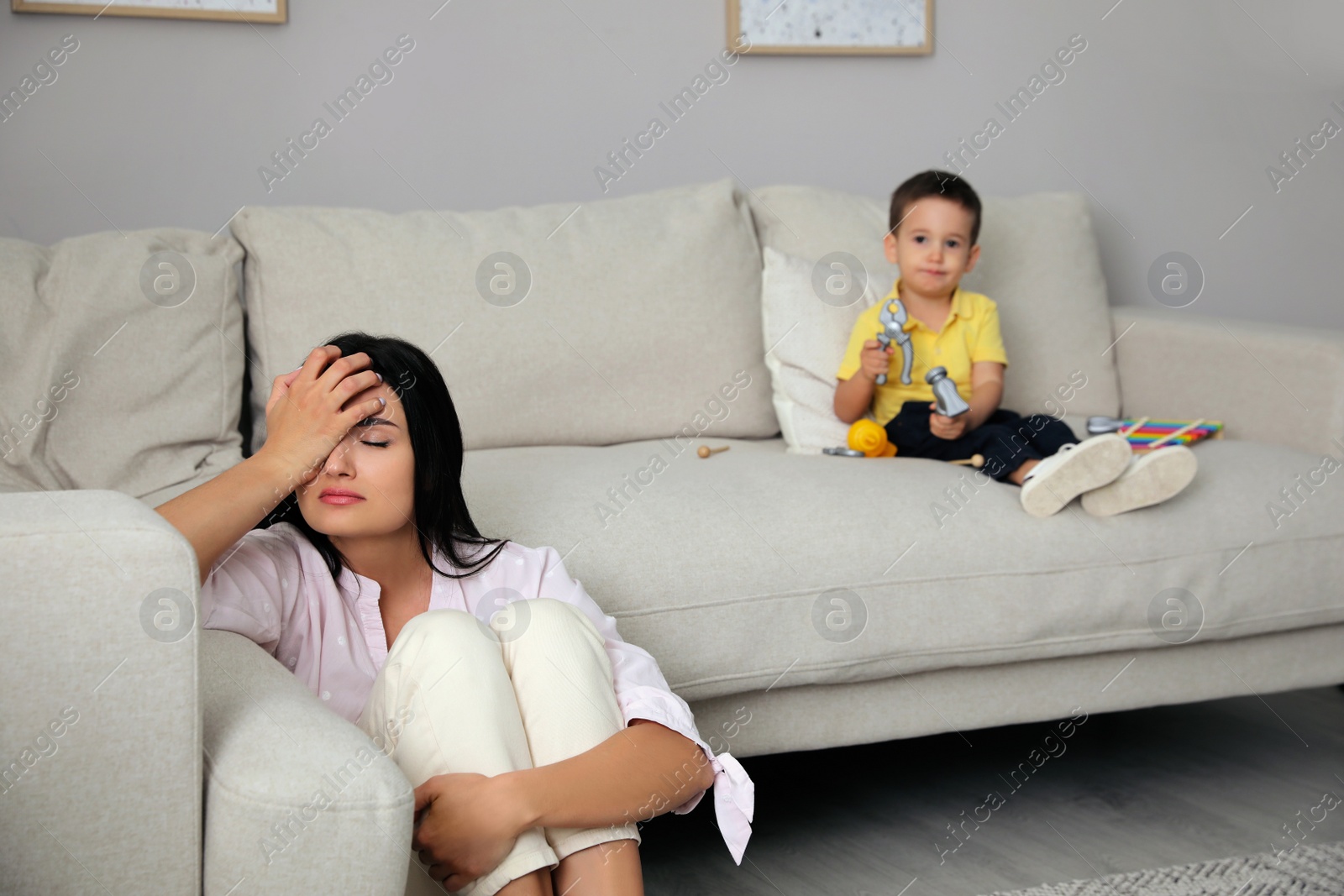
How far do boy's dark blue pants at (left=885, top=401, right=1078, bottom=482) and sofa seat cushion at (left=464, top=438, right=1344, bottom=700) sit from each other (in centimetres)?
10

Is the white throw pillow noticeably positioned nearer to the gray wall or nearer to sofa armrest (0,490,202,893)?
the gray wall

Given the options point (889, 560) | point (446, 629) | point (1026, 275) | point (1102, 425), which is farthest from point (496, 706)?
point (1026, 275)

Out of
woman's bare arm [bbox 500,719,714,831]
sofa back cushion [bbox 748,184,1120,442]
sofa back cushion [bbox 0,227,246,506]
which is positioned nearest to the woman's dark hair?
woman's bare arm [bbox 500,719,714,831]

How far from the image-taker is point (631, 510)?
1.57 meters

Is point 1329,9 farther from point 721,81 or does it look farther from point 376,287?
point 376,287

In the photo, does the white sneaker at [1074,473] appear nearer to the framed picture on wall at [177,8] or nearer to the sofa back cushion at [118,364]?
the sofa back cushion at [118,364]

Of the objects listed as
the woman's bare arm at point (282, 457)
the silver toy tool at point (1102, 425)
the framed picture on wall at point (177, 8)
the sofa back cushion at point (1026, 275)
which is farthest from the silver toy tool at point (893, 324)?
the framed picture on wall at point (177, 8)

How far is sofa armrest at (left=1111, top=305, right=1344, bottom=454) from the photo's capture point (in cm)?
204

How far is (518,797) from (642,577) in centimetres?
56

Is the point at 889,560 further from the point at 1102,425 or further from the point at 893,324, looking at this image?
the point at 1102,425

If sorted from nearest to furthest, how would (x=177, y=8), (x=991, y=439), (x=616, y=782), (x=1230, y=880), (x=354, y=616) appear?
(x=616, y=782) < (x=354, y=616) < (x=1230, y=880) < (x=991, y=439) < (x=177, y=8)

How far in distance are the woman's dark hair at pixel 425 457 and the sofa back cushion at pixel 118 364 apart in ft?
1.83

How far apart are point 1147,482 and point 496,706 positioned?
1.04 meters

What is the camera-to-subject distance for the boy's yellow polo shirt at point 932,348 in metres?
2.08
